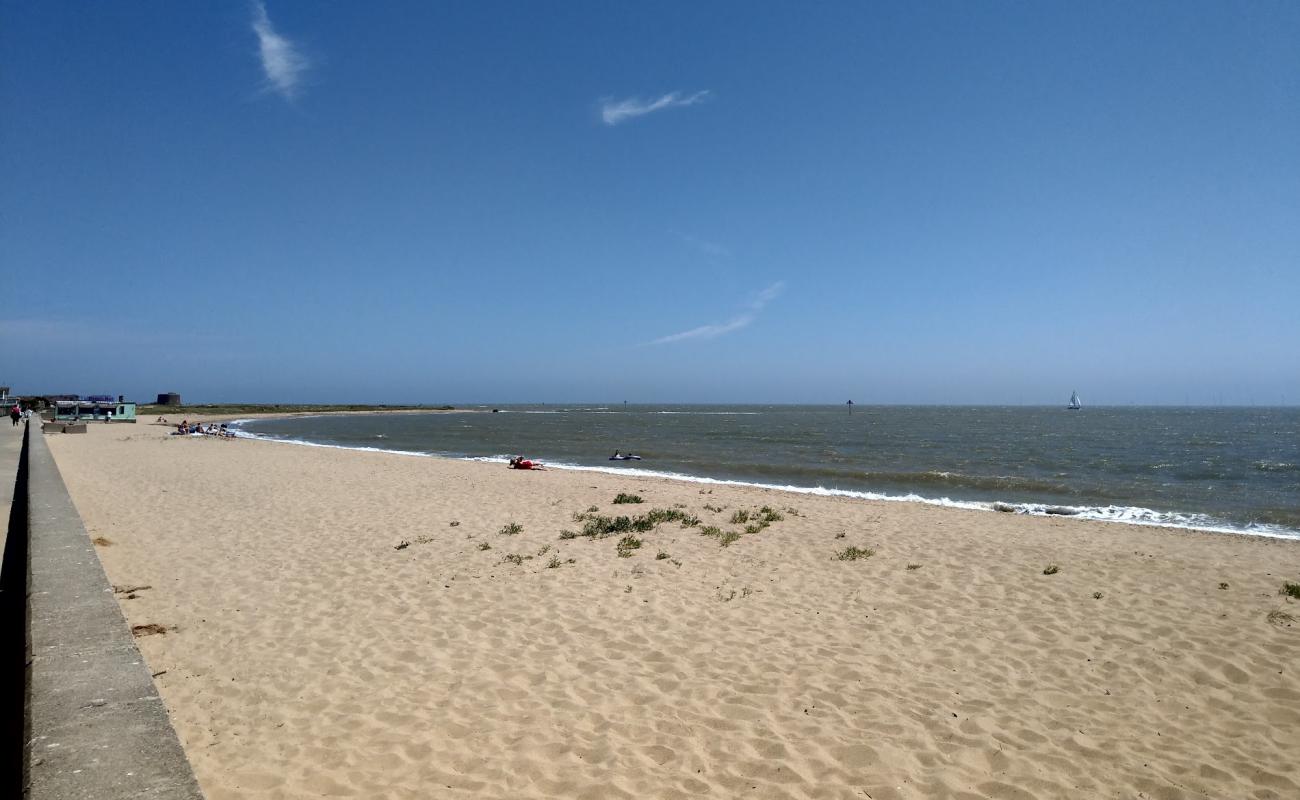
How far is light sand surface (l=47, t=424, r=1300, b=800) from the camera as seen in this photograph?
14.3ft

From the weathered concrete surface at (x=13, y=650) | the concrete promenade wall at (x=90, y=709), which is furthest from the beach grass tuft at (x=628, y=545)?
the weathered concrete surface at (x=13, y=650)

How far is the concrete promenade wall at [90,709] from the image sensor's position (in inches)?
101

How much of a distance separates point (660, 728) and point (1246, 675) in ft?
18.2

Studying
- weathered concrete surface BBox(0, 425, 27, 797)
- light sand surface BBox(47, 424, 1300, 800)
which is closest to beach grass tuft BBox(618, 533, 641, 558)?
light sand surface BBox(47, 424, 1300, 800)

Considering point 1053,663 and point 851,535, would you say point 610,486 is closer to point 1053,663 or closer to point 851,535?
point 851,535

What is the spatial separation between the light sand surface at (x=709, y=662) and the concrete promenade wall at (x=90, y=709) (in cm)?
92

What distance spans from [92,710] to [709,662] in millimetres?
4450

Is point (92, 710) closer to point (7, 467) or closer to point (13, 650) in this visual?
point (13, 650)

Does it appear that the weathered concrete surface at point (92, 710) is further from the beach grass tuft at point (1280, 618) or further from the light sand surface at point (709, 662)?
the beach grass tuft at point (1280, 618)

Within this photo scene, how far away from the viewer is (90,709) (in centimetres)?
315

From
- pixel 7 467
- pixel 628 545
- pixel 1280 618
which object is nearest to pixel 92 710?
pixel 628 545

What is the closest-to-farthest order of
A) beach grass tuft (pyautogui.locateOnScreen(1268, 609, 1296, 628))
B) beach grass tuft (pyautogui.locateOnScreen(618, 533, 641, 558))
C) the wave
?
beach grass tuft (pyautogui.locateOnScreen(1268, 609, 1296, 628)), beach grass tuft (pyautogui.locateOnScreen(618, 533, 641, 558)), the wave

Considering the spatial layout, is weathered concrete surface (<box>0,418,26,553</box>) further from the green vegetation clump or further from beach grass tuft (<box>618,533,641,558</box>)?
beach grass tuft (<box>618,533,641,558</box>)

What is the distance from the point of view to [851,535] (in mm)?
12266
